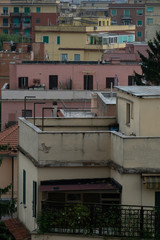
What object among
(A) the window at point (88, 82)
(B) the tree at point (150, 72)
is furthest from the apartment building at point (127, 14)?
(A) the window at point (88, 82)

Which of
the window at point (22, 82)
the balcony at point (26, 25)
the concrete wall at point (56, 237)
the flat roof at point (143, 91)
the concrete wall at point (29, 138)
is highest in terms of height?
the balcony at point (26, 25)

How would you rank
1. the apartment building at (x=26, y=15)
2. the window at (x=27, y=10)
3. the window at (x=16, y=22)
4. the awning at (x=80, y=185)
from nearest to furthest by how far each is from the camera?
the awning at (x=80, y=185)
the apartment building at (x=26, y=15)
the window at (x=16, y=22)
the window at (x=27, y=10)

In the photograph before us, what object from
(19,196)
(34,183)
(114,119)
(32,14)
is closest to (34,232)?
(34,183)

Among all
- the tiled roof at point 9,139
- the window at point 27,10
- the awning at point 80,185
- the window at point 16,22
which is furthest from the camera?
the window at point 27,10

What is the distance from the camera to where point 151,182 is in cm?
1789

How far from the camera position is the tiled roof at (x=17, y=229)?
19.0 m

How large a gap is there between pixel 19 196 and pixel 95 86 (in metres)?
33.2

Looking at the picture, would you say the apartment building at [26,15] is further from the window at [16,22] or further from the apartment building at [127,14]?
the apartment building at [127,14]

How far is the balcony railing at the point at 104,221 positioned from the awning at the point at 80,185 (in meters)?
0.76

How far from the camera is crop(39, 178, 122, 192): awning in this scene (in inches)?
723

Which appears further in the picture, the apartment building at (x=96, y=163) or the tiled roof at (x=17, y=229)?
the tiled roof at (x=17, y=229)

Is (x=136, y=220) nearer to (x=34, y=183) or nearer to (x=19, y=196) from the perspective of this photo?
(x=34, y=183)

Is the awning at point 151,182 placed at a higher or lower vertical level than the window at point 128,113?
lower

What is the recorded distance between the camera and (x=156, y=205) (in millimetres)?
18219
